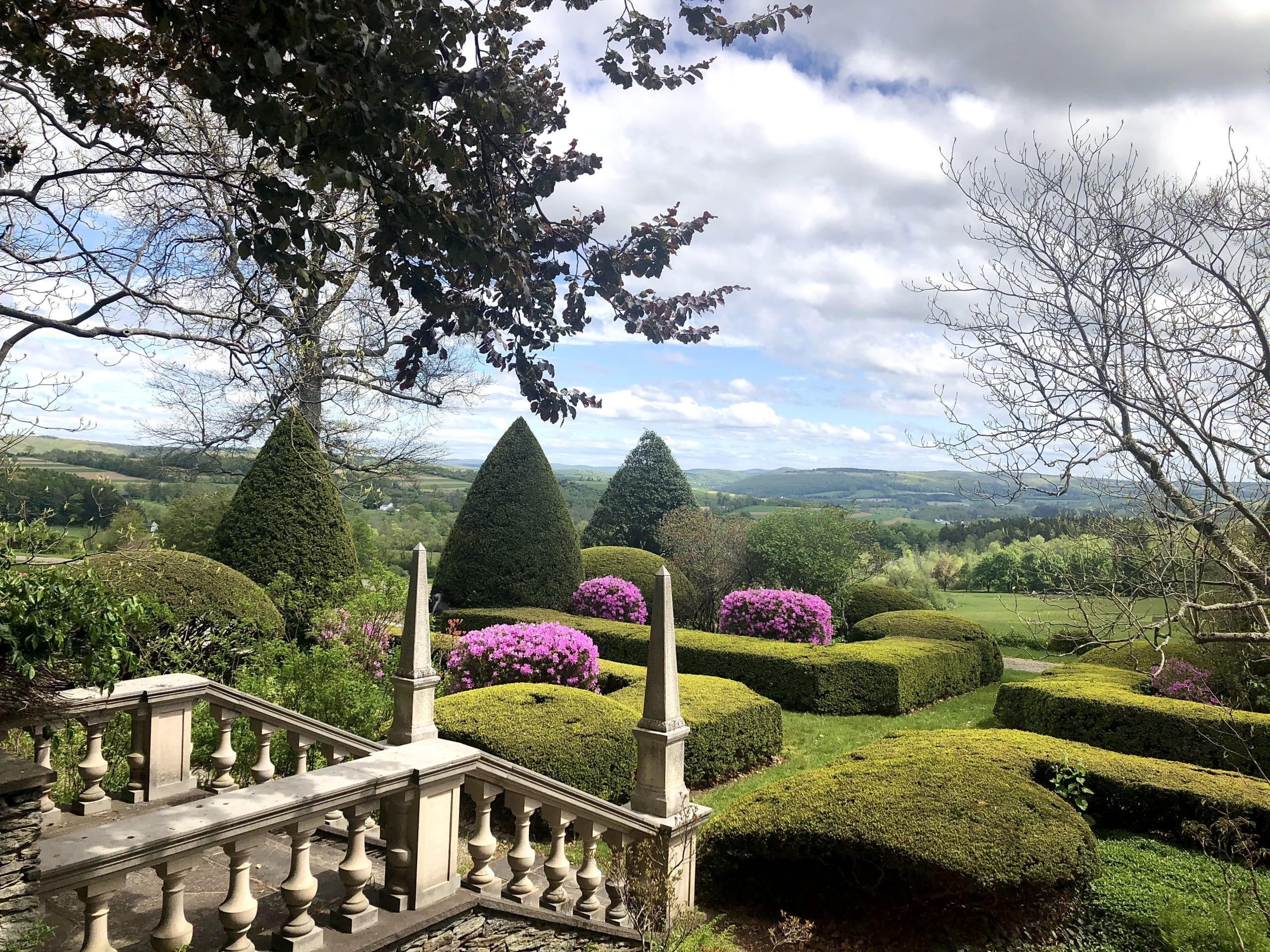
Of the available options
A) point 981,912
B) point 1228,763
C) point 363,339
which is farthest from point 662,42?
point 1228,763

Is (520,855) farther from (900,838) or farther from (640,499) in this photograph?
(640,499)

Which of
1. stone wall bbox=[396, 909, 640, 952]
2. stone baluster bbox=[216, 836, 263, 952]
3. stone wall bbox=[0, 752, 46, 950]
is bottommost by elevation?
stone wall bbox=[396, 909, 640, 952]

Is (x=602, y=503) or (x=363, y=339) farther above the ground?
(x=363, y=339)

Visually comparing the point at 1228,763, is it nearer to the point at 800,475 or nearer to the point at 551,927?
the point at 551,927

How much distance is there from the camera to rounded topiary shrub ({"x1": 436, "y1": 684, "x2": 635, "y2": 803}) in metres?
7.12

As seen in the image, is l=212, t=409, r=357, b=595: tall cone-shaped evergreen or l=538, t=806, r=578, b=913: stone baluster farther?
l=212, t=409, r=357, b=595: tall cone-shaped evergreen

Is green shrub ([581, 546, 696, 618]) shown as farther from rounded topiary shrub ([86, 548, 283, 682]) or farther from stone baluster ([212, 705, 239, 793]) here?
stone baluster ([212, 705, 239, 793])

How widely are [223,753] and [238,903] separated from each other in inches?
110

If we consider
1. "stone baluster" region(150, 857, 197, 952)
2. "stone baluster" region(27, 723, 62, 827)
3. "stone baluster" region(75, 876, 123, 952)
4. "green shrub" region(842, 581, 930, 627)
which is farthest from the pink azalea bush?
"green shrub" region(842, 581, 930, 627)

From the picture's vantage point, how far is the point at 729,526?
2005cm

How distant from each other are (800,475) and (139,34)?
252ft

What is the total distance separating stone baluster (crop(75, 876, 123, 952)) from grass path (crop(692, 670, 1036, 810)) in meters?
6.21

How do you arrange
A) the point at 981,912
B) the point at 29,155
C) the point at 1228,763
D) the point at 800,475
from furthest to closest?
the point at 800,475, the point at 1228,763, the point at 29,155, the point at 981,912

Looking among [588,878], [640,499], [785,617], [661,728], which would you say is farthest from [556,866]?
[640,499]
